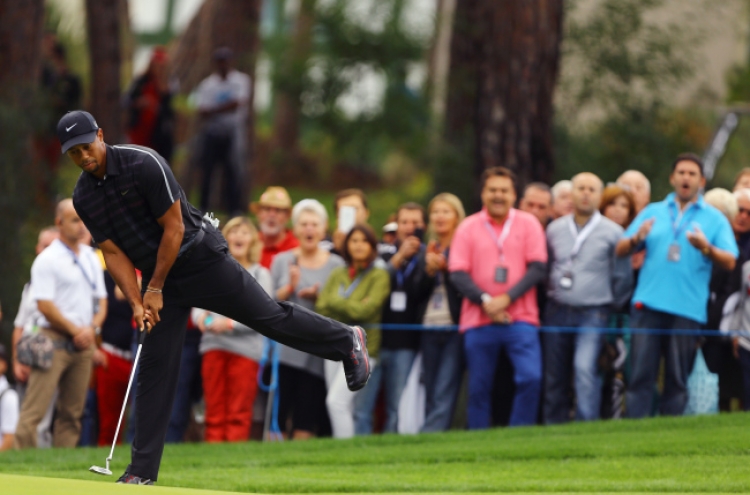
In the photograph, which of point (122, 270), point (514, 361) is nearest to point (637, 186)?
point (514, 361)

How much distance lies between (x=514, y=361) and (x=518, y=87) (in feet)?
19.3

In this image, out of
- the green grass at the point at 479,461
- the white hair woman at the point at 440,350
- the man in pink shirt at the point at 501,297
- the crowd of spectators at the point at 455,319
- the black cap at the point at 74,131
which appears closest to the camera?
the black cap at the point at 74,131

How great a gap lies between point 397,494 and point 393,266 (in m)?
4.10

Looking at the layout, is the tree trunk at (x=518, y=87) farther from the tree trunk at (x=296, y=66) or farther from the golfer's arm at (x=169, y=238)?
the golfer's arm at (x=169, y=238)

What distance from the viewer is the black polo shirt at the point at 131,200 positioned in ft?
26.9

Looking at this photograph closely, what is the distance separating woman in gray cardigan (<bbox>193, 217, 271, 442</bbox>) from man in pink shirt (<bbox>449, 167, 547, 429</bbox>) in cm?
182

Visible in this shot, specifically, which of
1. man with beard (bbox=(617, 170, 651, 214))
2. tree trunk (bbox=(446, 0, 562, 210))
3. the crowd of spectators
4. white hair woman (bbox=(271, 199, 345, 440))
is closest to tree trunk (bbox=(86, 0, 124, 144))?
tree trunk (bbox=(446, 0, 562, 210))

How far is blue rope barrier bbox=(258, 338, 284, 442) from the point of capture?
12.6 metres

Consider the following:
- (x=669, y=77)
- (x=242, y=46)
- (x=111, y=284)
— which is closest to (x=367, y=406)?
(x=111, y=284)

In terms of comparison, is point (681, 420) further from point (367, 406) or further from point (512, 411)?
point (367, 406)

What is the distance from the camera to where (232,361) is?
40.7ft

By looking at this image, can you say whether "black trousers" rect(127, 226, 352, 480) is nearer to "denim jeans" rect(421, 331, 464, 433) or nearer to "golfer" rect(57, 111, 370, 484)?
"golfer" rect(57, 111, 370, 484)

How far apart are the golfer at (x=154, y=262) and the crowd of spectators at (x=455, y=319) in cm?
349

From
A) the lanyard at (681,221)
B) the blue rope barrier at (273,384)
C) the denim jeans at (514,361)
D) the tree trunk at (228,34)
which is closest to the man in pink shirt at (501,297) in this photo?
the denim jeans at (514,361)
